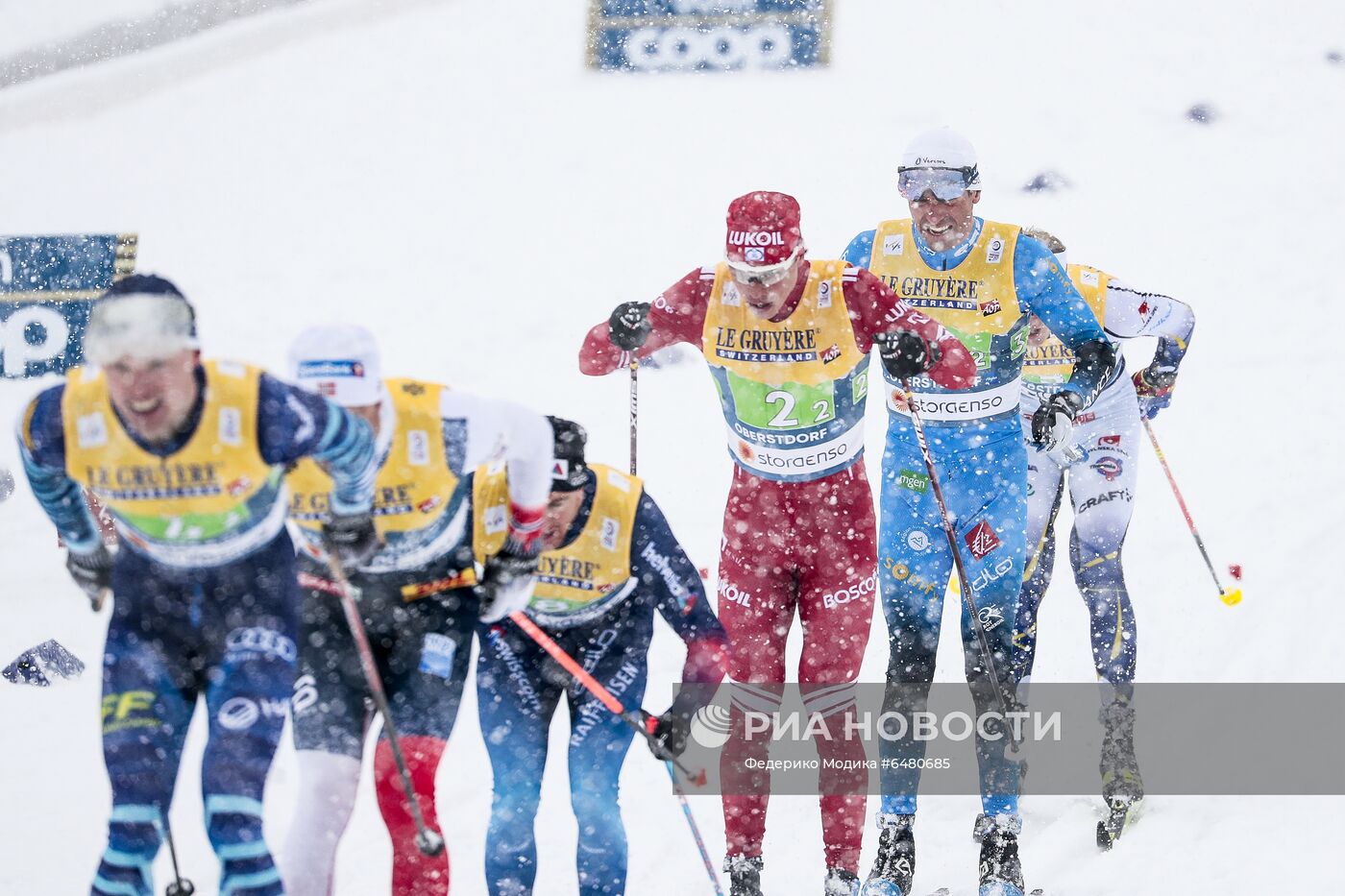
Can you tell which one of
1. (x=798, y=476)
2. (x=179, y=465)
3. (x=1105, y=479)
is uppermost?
(x=179, y=465)

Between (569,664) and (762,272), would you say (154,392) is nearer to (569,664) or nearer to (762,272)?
(569,664)

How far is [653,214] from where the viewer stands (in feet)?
43.3

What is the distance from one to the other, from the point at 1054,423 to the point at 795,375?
3.56 feet

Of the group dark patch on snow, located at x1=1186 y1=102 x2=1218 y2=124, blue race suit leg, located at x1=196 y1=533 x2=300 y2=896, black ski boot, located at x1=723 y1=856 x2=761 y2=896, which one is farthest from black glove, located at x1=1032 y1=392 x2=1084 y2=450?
dark patch on snow, located at x1=1186 y1=102 x2=1218 y2=124

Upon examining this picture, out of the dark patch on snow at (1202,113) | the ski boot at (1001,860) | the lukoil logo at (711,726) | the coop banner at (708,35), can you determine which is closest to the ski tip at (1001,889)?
the ski boot at (1001,860)

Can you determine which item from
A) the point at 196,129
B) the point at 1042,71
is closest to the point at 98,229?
the point at 196,129

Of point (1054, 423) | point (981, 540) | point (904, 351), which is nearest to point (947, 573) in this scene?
point (981, 540)

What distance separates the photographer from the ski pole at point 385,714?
4.22m

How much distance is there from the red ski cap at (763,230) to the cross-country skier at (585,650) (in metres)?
0.85

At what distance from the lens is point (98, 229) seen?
517 inches

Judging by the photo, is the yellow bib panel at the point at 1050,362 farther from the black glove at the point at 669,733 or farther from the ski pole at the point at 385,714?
the ski pole at the point at 385,714

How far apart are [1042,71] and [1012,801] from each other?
10.8m

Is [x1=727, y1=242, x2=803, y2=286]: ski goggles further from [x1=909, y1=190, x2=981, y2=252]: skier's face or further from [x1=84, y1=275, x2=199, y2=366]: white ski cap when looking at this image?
[x1=84, y1=275, x2=199, y2=366]: white ski cap

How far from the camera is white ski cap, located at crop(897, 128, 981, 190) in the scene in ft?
18.0
